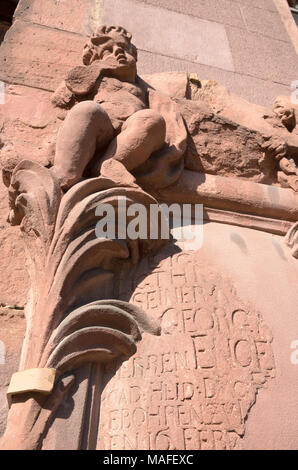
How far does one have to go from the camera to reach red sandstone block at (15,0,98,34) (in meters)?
3.30

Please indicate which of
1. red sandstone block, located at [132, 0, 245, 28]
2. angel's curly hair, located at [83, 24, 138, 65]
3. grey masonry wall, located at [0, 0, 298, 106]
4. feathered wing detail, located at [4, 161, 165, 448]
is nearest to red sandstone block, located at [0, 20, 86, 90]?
grey masonry wall, located at [0, 0, 298, 106]

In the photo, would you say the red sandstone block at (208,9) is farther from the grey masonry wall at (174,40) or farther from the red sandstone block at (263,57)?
the red sandstone block at (263,57)

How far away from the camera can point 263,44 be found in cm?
419

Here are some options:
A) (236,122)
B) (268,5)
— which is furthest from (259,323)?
(268,5)

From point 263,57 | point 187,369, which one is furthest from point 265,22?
point 187,369

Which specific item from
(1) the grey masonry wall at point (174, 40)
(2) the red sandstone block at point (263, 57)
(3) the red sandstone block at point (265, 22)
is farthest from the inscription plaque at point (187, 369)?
(3) the red sandstone block at point (265, 22)

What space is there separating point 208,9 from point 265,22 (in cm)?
62

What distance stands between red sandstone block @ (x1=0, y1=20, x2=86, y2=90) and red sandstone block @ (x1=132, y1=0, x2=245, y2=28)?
4.59 feet

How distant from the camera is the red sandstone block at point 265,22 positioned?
4371 millimetres

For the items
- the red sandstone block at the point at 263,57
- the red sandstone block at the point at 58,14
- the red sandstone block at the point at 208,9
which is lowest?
the red sandstone block at the point at 58,14

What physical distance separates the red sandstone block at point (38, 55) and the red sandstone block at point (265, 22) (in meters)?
2.04

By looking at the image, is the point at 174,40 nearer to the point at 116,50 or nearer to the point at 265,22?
the point at 265,22

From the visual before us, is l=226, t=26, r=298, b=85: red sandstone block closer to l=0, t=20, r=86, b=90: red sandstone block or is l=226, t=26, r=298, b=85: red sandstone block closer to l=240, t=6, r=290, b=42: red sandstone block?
l=240, t=6, r=290, b=42: red sandstone block
